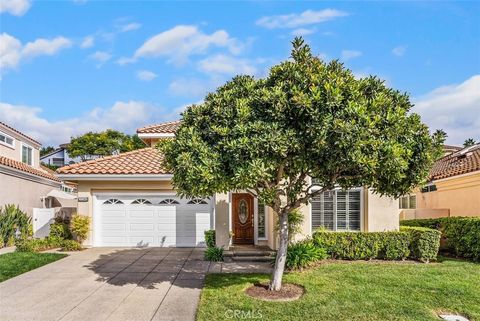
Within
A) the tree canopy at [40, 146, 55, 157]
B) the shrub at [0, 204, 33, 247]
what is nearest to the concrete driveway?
the shrub at [0, 204, 33, 247]

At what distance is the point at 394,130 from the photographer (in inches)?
284

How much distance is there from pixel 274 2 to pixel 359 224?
855cm

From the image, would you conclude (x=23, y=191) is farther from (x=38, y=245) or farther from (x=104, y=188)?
(x=104, y=188)

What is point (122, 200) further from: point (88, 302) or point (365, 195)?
point (365, 195)

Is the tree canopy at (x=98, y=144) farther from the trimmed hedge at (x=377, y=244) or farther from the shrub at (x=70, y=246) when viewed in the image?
the trimmed hedge at (x=377, y=244)

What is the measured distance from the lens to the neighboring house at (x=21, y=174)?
1797 centimetres

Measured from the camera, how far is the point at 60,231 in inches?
607

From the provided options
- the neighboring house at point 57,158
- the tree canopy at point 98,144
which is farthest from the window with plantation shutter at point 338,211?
the neighboring house at point 57,158

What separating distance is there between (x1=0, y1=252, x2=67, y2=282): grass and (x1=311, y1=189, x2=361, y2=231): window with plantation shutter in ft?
32.4

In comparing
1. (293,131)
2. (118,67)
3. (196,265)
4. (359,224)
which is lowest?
(196,265)

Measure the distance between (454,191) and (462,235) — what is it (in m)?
5.93

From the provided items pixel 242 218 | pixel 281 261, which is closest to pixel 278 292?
pixel 281 261

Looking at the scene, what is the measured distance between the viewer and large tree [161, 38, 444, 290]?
6891mm

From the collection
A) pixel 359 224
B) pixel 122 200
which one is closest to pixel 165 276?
pixel 122 200
